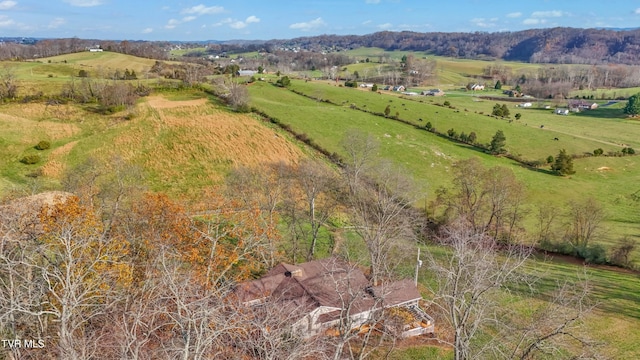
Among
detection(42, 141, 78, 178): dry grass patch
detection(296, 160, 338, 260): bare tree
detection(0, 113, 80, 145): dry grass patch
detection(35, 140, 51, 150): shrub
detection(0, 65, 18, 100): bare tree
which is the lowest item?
detection(296, 160, 338, 260): bare tree

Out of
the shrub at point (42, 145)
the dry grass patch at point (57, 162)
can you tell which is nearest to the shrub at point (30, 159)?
the dry grass patch at point (57, 162)

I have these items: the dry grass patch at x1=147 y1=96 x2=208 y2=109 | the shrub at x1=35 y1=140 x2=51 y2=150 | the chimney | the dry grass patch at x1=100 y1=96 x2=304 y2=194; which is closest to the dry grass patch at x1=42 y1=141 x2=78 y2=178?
the shrub at x1=35 y1=140 x2=51 y2=150

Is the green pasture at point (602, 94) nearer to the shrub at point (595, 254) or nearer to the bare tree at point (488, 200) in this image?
the shrub at point (595, 254)

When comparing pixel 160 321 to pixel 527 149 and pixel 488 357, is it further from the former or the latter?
pixel 527 149

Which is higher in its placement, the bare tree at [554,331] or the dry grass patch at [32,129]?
the dry grass patch at [32,129]

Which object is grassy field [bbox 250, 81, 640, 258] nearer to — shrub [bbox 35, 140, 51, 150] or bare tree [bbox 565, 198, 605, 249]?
bare tree [bbox 565, 198, 605, 249]

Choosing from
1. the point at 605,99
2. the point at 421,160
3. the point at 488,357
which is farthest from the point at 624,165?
the point at 605,99

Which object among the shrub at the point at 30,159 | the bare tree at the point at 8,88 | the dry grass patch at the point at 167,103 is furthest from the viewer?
the dry grass patch at the point at 167,103
